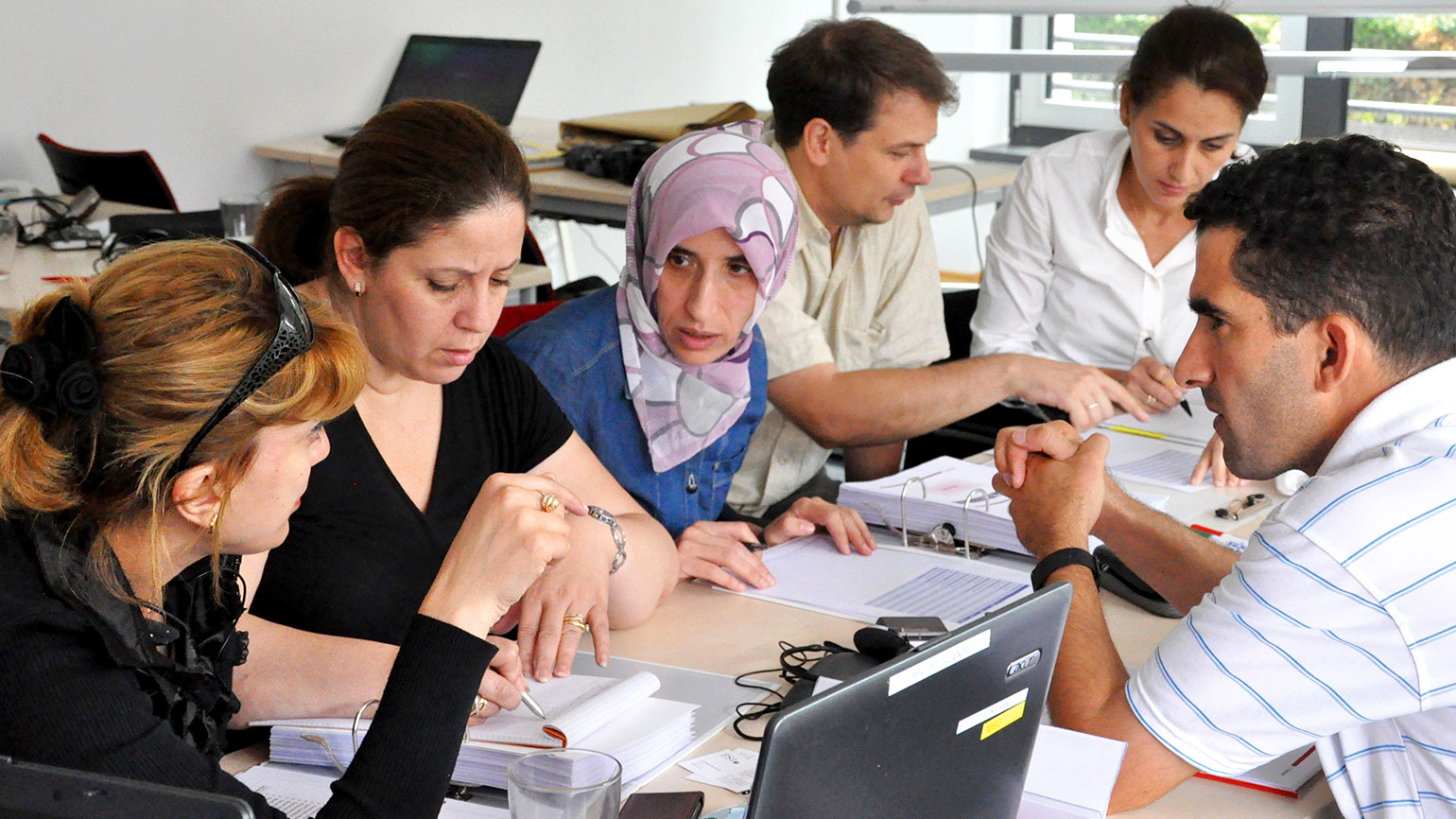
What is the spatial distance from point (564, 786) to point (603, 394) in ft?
3.56

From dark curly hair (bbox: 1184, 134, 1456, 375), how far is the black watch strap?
34 cm

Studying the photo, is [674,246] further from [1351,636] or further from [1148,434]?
[1351,636]

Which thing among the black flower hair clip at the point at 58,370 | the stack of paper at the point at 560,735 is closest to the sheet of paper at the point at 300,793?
the stack of paper at the point at 560,735

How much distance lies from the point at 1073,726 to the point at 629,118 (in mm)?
3415

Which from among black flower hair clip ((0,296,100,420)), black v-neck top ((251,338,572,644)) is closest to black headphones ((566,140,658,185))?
black v-neck top ((251,338,572,644))

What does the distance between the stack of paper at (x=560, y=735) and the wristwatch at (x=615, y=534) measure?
26 centimetres

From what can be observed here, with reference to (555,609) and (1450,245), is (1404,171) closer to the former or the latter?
(1450,245)

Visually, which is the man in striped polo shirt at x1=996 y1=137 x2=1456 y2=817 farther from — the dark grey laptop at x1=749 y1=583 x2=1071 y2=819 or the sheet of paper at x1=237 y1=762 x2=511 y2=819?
the sheet of paper at x1=237 y1=762 x2=511 y2=819

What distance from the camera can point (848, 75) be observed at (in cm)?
254

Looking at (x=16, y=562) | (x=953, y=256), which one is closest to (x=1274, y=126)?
(x=953, y=256)

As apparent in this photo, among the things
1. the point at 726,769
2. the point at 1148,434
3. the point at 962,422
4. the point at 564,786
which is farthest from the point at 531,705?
the point at 962,422

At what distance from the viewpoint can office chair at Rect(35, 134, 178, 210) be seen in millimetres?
3943

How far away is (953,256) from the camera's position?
7.19 metres

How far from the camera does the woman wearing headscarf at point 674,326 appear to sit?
2.04 m
